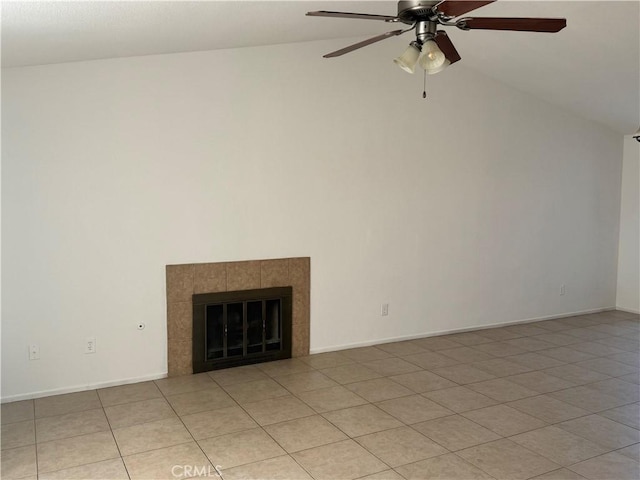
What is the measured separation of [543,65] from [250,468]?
170 inches

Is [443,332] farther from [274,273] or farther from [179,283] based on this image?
[179,283]

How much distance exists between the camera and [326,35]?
4652 millimetres

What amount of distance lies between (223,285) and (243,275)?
0.19 meters

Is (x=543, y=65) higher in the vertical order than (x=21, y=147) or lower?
higher

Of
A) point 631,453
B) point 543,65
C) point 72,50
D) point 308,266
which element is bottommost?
point 631,453

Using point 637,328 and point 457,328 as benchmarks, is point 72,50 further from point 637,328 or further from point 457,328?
point 637,328

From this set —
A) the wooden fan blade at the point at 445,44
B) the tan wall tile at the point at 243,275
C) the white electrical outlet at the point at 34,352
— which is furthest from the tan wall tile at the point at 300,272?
the wooden fan blade at the point at 445,44

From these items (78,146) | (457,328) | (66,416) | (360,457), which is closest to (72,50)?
(78,146)

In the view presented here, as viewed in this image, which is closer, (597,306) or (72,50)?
(72,50)

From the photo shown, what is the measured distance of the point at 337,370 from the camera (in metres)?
4.64

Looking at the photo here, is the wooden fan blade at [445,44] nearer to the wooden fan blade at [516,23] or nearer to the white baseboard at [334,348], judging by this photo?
the wooden fan blade at [516,23]

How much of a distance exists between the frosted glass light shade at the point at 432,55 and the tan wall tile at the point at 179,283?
104 inches

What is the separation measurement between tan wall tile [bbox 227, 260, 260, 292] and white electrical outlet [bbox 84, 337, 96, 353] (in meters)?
1.11

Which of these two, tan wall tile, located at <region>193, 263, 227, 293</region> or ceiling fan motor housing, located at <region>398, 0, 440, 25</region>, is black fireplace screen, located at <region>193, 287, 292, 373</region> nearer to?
tan wall tile, located at <region>193, 263, 227, 293</region>
